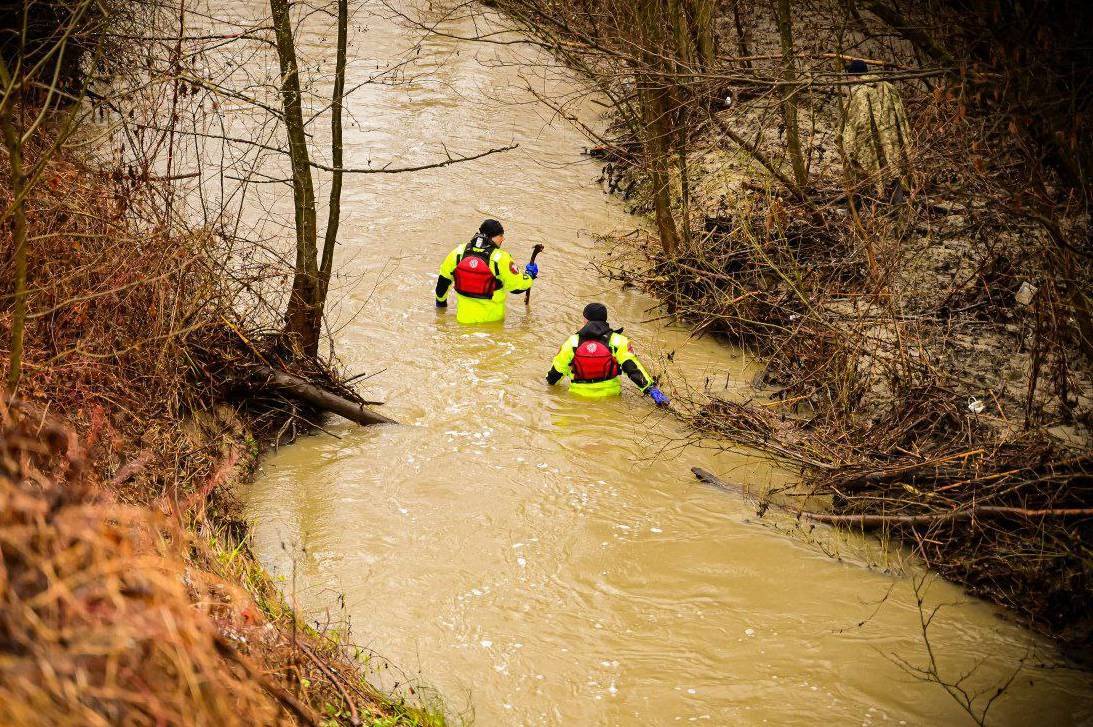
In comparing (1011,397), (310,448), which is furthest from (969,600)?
(310,448)

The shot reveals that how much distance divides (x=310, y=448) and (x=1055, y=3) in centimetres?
715

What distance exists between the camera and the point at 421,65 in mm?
21812

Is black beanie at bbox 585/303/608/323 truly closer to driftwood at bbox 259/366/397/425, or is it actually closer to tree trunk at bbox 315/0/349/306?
driftwood at bbox 259/366/397/425

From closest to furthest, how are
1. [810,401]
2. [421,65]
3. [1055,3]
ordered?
[1055,3] < [810,401] < [421,65]

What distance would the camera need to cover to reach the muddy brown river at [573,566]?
20.2ft

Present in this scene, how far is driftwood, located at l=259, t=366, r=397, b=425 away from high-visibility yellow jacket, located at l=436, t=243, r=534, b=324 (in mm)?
2908

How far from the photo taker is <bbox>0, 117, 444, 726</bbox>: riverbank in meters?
2.71

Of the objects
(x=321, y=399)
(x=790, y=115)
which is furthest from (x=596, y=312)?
(x=790, y=115)

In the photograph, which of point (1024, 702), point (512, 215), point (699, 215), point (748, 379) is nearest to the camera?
point (1024, 702)

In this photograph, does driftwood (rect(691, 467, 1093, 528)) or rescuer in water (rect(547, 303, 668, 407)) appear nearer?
driftwood (rect(691, 467, 1093, 528))

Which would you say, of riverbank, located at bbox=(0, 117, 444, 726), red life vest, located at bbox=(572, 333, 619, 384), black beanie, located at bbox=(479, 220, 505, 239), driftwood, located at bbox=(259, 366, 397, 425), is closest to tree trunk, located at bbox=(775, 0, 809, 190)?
black beanie, located at bbox=(479, 220, 505, 239)

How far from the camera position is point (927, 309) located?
34.8 feet

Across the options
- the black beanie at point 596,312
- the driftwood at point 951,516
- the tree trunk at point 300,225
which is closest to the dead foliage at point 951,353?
the driftwood at point 951,516

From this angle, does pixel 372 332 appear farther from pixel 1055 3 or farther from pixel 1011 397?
pixel 1055 3
